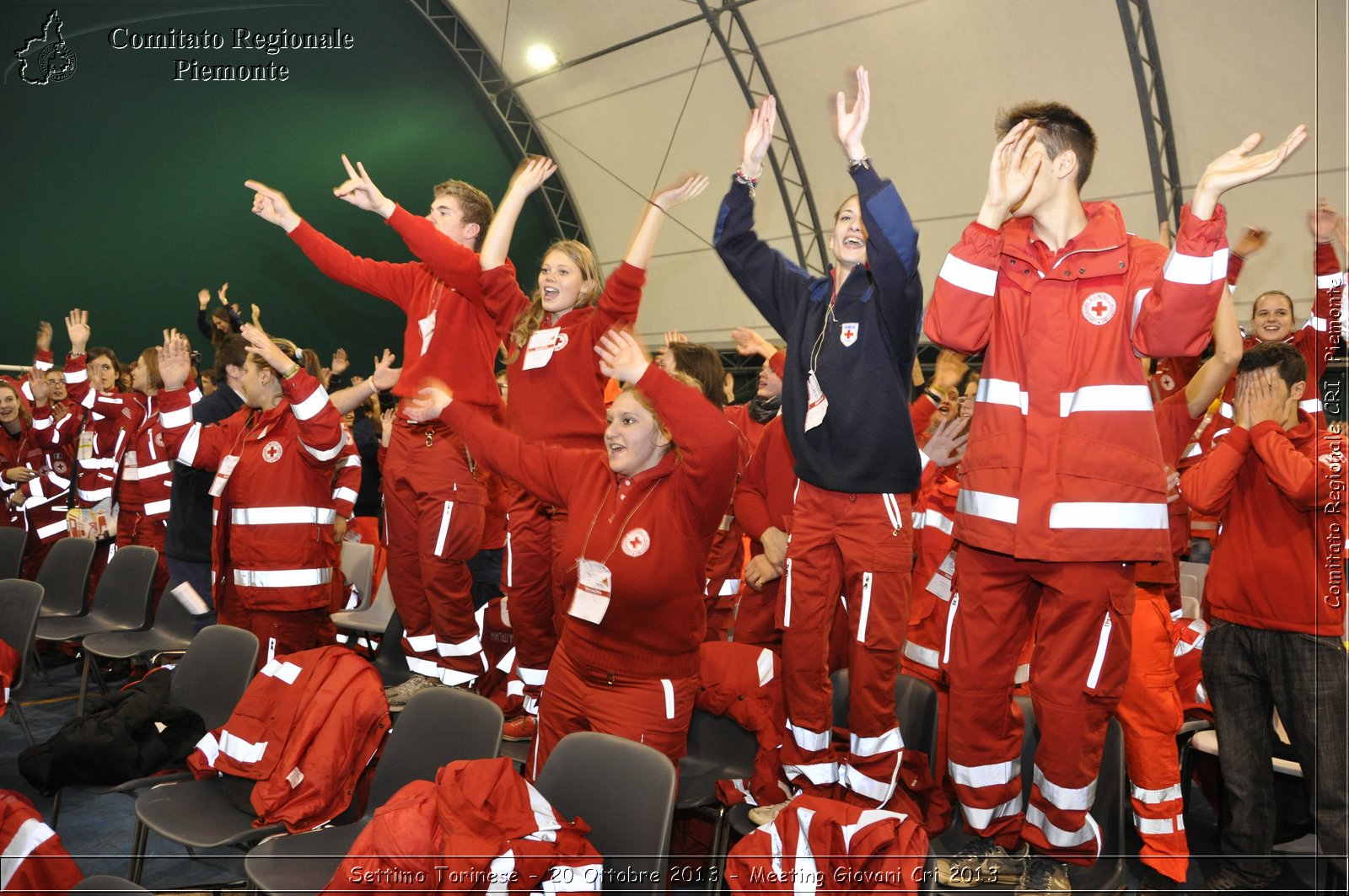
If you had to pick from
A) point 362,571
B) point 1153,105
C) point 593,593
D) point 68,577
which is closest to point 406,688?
point 362,571

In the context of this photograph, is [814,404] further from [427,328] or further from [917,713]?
[427,328]

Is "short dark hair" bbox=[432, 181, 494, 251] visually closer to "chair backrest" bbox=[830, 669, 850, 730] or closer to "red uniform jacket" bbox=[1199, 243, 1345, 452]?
"chair backrest" bbox=[830, 669, 850, 730]

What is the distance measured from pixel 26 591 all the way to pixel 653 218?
3.13 metres

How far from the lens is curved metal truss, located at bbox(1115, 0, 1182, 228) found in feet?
24.4

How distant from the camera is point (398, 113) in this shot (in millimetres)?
9492

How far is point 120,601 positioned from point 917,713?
4274mm

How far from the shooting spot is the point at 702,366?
3.96 meters

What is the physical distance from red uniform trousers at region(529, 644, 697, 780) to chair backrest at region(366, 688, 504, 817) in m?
0.21

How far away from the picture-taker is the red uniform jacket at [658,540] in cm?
262

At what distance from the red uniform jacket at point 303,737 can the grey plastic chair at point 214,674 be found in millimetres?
303

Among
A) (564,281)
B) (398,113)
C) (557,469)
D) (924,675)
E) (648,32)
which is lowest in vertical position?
(924,675)

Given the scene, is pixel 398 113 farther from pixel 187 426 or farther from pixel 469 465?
pixel 469 465

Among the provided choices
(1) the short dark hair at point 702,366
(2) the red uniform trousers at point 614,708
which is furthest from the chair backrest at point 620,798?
(1) the short dark hair at point 702,366

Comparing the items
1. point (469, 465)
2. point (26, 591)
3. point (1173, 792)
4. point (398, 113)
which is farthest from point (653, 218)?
point (398, 113)
